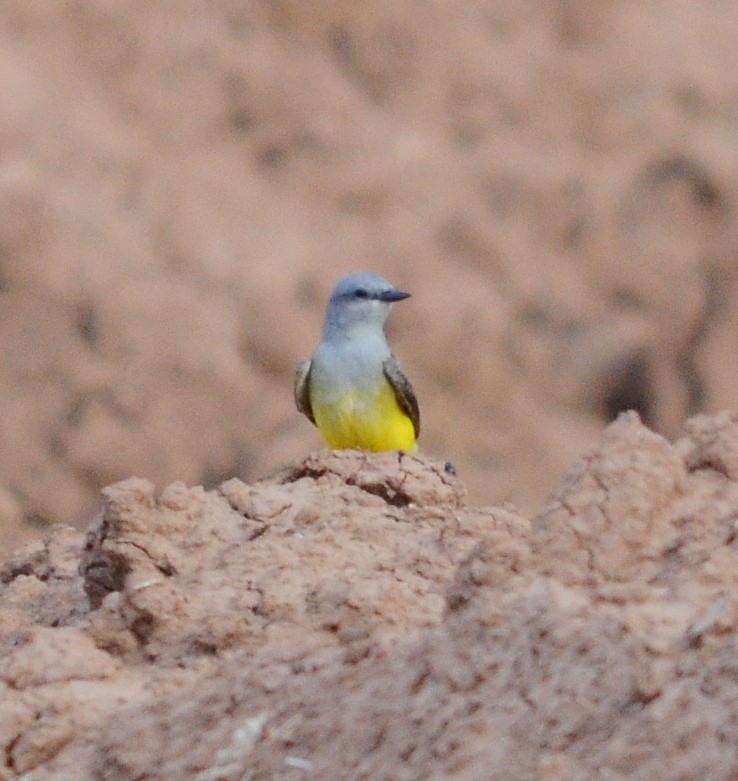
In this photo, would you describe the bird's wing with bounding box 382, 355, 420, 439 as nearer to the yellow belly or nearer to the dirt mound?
the yellow belly

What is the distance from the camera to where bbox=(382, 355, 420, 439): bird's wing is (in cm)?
840

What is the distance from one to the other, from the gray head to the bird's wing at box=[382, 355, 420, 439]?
30cm

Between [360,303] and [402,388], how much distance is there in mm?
510

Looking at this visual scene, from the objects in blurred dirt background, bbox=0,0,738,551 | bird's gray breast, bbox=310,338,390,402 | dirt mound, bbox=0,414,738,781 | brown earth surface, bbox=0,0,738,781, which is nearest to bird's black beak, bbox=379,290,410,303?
bird's gray breast, bbox=310,338,390,402

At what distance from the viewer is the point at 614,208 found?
10.6m

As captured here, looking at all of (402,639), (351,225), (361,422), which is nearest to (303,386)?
(361,422)

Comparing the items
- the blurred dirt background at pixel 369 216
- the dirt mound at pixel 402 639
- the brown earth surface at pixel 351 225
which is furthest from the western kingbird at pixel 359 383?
the dirt mound at pixel 402 639

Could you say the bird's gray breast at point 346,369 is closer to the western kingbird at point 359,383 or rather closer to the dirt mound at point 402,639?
the western kingbird at point 359,383

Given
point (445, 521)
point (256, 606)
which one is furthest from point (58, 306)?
point (256, 606)

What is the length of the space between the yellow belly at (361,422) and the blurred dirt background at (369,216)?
5.75ft

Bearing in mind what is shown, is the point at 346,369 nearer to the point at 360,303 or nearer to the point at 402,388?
the point at 402,388

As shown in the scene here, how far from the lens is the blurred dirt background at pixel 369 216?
1023cm

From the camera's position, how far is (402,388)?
841cm

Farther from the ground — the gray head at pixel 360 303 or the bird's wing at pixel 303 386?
the gray head at pixel 360 303
